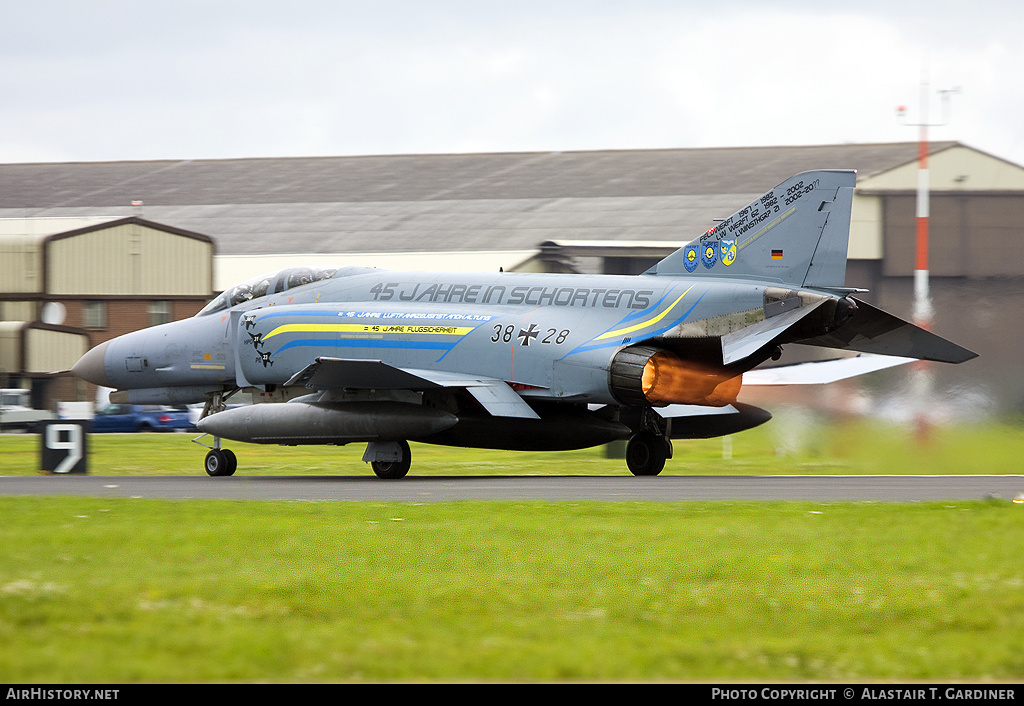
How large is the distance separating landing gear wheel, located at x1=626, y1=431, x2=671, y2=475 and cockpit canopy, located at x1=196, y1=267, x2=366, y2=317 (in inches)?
243

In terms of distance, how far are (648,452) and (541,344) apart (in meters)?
2.82

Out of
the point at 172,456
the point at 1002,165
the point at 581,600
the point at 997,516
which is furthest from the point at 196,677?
the point at 1002,165

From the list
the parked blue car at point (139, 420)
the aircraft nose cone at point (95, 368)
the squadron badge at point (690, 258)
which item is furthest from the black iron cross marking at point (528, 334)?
the parked blue car at point (139, 420)

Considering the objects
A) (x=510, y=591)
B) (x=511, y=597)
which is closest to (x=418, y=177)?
(x=510, y=591)

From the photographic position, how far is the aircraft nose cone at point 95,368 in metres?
24.6

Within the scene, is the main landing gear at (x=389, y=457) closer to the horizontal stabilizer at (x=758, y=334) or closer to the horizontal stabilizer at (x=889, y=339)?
the horizontal stabilizer at (x=758, y=334)

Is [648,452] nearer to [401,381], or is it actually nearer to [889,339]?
[401,381]

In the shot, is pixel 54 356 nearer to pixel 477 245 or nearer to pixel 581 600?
pixel 477 245

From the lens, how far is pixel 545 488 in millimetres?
17578

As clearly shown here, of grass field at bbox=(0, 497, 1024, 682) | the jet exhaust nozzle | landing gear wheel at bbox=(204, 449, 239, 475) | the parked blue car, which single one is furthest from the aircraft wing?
the parked blue car

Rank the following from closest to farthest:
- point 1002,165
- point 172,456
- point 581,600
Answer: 1. point 581,600
2. point 172,456
3. point 1002,165

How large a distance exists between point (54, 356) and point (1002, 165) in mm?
36171

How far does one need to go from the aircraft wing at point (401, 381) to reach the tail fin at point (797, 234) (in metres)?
4.06

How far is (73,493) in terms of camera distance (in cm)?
1656
